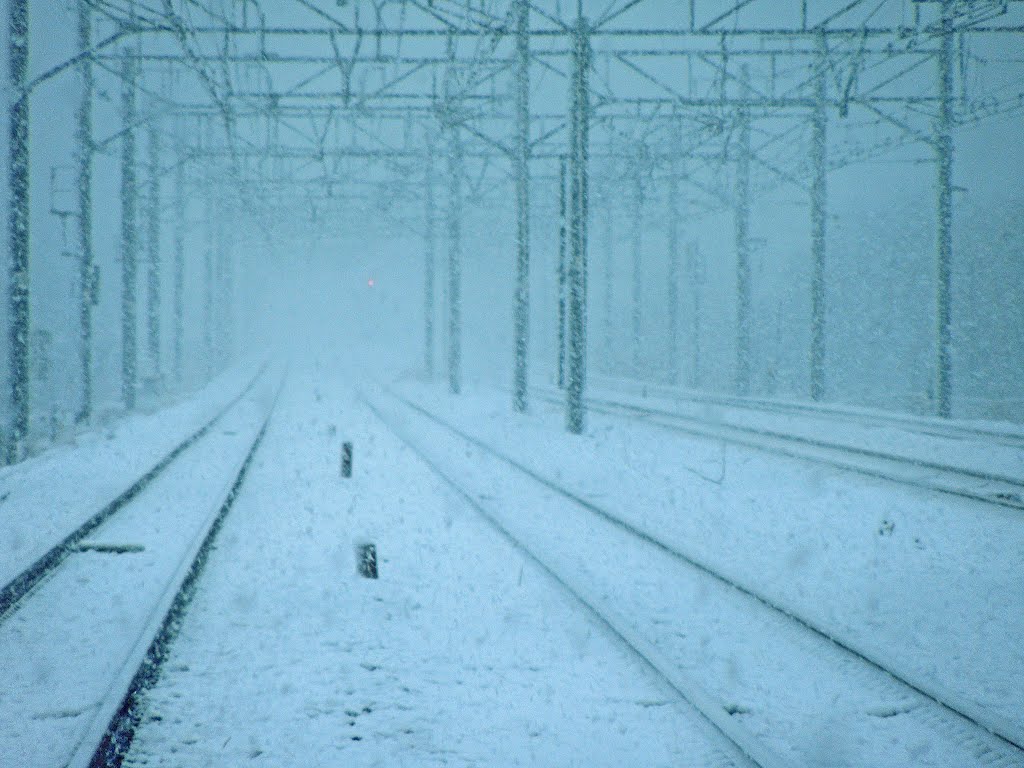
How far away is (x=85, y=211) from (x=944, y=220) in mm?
19801

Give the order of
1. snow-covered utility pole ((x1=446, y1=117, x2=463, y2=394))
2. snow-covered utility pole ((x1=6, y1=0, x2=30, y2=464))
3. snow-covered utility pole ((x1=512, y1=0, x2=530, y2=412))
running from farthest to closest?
snow-covered utility pole ((x1=446, y1=117, x2=463, y2=394))
snow-covered utility pole ((x1=512, y1=0, x2=530, y2=412))
snow-covered utility pole ((x1=6, y1=0, x2=30, y2=464))

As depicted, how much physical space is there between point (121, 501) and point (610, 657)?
6859mm

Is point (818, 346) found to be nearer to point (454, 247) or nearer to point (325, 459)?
point (454, 247)

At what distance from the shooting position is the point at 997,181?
56.9 metres

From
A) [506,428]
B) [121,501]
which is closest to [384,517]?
[121,501]

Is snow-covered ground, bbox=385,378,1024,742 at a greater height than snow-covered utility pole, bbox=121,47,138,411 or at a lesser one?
lesser

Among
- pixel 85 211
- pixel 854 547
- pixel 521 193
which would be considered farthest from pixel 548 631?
pixel 85 211

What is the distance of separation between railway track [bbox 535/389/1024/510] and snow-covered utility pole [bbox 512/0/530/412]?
3231 millimetres

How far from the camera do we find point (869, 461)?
39.4ft

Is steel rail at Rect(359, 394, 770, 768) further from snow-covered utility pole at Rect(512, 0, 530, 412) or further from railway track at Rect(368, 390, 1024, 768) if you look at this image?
snow-covered utility pole at Rect(512, 0, 530, 412)

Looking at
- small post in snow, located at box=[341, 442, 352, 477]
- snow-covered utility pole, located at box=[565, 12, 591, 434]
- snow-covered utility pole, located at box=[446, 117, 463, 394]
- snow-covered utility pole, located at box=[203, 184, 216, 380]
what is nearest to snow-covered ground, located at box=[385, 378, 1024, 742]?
snow-covered utility pole, located at box=[565, 12, 591, 434]

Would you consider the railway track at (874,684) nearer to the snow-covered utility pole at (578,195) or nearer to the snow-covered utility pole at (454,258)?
the snow-covered utility pole at (578,195)

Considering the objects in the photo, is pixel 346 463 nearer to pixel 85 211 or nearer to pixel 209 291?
pixel 85 211

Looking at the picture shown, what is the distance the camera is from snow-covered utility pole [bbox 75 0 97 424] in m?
18.1
